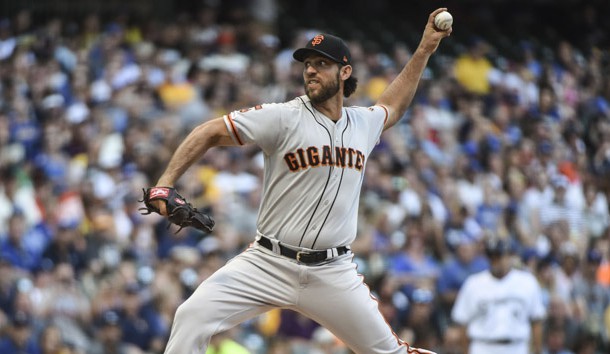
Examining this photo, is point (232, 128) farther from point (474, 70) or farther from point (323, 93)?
point (474, 70)

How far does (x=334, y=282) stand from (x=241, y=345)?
447 cm

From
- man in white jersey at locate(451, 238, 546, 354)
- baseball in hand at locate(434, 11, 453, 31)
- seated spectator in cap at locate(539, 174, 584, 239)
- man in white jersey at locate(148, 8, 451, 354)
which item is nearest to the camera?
man in white jersey at locate(148, 8, 451, 354)

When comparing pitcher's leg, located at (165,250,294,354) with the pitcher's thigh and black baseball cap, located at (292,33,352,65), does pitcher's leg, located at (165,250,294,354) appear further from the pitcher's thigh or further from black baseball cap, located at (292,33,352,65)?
black baseball cap, located at (292,33,352,65)

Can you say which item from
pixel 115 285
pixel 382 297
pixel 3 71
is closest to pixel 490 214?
pixel 382 297

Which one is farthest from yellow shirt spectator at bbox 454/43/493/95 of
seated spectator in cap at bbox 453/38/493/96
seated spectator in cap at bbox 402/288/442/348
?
seated spectator in cap at bbox 402/288/442/348

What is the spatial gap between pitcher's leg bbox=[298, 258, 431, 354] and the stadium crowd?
3.88m

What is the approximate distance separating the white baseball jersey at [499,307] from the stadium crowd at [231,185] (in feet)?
1.55

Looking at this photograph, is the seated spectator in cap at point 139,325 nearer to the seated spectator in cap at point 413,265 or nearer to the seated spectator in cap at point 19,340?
the seated spectator in cap at point 19,340

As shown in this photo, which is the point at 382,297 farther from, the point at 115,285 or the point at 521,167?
the point at 521,167

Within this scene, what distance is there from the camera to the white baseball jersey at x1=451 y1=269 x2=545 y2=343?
10758 millimetres

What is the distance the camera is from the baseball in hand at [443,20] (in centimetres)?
678

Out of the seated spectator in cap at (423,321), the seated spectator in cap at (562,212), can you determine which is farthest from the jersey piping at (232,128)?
the seated spectator in cap at (562,212)

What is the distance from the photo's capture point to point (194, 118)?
14.0 metres

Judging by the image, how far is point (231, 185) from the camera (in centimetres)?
1273
